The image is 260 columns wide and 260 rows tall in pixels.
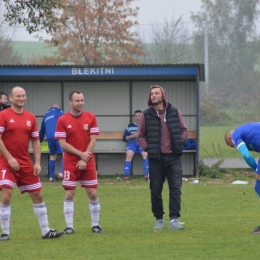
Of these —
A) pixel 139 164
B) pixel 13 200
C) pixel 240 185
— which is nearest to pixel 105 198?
pixel 13 200

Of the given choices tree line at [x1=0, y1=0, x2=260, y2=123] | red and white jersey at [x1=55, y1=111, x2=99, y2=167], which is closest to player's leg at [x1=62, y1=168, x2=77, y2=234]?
red and white jersey at [x1=55, y1=111, x2=99, y2=167]

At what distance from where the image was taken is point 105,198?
15.7 meters

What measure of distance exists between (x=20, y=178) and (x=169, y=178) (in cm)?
242

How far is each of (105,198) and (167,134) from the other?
17.3ft

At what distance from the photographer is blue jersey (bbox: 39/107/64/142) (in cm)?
1945

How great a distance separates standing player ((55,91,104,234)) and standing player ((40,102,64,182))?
8.91 m

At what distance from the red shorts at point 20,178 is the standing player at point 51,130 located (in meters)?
9.61

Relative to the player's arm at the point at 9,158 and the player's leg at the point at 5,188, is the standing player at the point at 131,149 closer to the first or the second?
the player's leg at the point at 5,188

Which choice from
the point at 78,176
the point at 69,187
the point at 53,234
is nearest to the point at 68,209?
the point at 69,187

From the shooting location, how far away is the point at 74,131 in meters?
10.3

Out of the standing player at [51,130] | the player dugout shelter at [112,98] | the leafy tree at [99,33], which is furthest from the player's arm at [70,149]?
the leafy tree at [99,33]

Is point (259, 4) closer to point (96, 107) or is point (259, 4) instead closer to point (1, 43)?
point (1, 43)

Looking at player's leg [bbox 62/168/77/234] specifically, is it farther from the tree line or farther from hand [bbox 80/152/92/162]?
the tree line

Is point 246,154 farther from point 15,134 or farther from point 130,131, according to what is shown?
point 130,131
